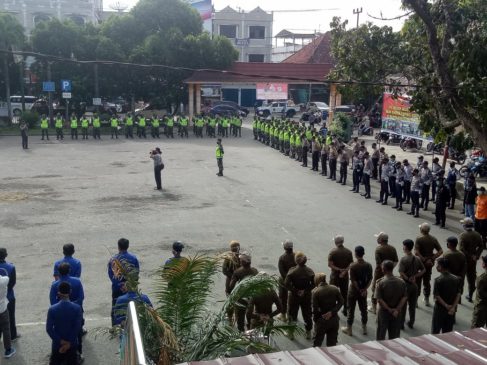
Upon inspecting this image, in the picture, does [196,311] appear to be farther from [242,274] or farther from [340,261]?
[340,261]

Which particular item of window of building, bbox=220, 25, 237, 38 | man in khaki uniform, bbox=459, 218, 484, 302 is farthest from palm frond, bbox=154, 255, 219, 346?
window of building, bbox=220, 25, 237, 38

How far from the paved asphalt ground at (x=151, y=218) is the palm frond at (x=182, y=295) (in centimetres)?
240

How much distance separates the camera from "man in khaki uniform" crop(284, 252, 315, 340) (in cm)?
817

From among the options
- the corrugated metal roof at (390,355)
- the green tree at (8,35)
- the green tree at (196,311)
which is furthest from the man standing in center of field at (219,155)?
the green tree at (8,35)

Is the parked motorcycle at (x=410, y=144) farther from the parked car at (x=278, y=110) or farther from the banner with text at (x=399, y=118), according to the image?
the parked car at (x=278, y=110)

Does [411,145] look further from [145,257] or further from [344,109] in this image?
[145,257]

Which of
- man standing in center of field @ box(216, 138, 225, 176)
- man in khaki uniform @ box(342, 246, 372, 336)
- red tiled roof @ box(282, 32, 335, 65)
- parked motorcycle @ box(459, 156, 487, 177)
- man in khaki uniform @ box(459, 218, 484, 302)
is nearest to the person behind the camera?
man in khaki uniform @ box(342, 246, 372, 336)

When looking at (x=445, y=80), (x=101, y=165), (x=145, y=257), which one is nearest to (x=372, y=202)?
(x=445, y=80)

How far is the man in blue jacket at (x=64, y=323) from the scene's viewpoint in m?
6.56

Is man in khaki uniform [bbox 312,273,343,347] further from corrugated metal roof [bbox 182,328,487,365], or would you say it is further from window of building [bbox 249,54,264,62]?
window of building [bbox 249,54,264,62]

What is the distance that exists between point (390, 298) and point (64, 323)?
14.0ft

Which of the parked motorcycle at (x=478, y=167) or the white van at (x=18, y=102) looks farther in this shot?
the white van at (x=18, y=102)

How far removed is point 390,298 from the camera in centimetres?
762

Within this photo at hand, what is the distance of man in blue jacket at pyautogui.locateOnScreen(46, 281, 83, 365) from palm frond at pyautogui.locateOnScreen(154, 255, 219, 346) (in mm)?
1448
